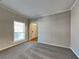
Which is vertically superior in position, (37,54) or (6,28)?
(6,28)

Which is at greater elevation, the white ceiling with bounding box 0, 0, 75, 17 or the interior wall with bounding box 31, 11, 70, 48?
the white ceiling with bounding box 0, 0, 75, 17

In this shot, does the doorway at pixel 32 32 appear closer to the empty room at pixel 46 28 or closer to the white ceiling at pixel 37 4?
the empty room at pixel 46 28

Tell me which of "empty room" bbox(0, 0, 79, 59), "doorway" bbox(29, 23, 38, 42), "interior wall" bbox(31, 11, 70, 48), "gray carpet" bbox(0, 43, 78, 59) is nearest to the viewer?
"gray carpet" bbox(0, 43, 78, 59)

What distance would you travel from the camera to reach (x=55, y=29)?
5.11 m

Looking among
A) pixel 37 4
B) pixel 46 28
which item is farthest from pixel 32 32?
pixel 37 4

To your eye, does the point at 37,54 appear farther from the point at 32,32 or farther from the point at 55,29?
the point at 32,32

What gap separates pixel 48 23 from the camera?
5.57 meters

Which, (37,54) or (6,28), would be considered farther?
(6,28)

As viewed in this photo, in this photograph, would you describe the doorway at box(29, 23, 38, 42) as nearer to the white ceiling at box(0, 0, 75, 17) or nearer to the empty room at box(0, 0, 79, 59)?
the empty room at box(0, 0, 79, 59)

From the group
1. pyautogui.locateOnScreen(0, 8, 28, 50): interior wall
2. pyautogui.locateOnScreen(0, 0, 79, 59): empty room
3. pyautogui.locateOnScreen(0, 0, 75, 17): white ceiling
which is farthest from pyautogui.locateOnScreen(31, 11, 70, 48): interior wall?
→ pyautogui.locateOnScreen(0, 8, 28, 50): interior wall

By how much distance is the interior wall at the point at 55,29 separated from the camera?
14.6 ft

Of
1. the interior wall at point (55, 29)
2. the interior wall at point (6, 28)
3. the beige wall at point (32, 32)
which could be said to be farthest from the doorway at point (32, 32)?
the interior wall at point (6, 28)

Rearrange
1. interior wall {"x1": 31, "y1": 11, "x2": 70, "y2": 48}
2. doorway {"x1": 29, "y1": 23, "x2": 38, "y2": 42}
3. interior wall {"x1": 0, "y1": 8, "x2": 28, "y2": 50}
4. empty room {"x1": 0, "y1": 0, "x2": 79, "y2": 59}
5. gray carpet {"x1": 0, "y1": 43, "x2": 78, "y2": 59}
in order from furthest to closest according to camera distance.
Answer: doorway {"x1": 29, "y1": 23, "x2": 38, "y2": 42} → interior wall {"x1": 31, "y1": 11, "x2": 70, "y2": 48} → interior wall {"x1": 0, "y1": 8, "x2": 28, "y2": 50} → empty room {"x1": 0, "y1": 0, "x2": 79, "y2": 59} → gray carpet {"x1": 0, "y1": 43, "x2": 78, "y2": 59}

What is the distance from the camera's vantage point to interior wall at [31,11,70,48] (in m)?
4.46
